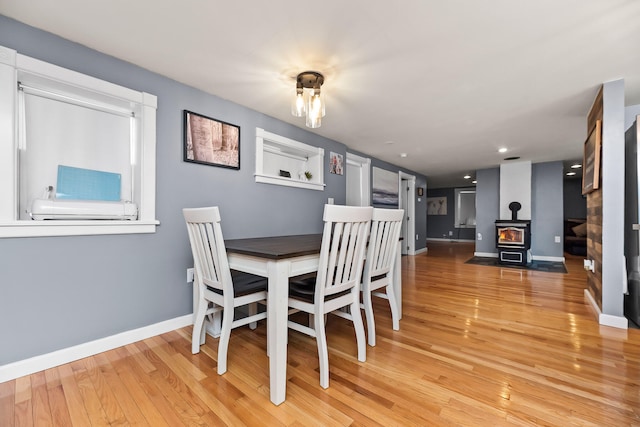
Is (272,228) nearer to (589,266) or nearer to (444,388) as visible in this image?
(444,388)

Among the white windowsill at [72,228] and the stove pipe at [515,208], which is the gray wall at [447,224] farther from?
the white windowsill at [72,228]

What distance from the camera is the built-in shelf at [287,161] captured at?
301 centimetres

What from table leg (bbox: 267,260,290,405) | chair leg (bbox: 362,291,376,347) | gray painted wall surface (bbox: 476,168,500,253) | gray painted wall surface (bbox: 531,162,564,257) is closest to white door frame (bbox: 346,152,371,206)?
chair leg (bbox: 362,291,376,347)

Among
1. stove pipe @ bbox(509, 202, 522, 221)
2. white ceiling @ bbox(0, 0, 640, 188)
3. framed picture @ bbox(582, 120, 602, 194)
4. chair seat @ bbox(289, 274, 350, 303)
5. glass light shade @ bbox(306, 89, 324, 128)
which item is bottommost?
chair seat @ bbox(289, 274, 350, 303)

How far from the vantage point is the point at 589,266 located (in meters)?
2.96

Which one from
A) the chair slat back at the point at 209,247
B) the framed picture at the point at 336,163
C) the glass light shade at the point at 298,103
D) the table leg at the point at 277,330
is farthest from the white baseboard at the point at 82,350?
the framed picture at the point at 336,163

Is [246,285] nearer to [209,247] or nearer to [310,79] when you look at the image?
[209,247]

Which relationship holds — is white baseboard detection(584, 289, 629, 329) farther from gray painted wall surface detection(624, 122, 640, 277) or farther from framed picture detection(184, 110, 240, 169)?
framed picture detection(184, 110, 240, 169)

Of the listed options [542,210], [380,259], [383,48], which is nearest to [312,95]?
[383,48]

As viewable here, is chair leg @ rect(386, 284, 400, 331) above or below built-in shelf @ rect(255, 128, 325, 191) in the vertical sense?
below

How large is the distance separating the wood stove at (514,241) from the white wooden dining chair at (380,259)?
14.3 ft

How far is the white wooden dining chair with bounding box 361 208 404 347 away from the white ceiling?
1.12 m

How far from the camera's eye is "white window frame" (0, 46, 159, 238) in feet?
5.16

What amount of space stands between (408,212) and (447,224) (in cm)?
403
